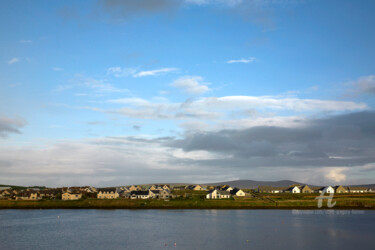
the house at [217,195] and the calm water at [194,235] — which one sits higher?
the house at [217,195]

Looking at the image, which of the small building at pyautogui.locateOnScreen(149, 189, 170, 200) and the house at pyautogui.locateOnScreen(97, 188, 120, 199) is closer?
the small building at pyautogui.locateOnScreen(149, 189, 170, 200)

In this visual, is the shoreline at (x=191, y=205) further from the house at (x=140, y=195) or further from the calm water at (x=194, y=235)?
the calm water at (x=194, y=235)

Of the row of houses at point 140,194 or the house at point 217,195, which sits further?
the row of houses at point 140,194

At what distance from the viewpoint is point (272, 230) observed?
200 ft

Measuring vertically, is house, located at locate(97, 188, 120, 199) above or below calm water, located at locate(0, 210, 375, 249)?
above

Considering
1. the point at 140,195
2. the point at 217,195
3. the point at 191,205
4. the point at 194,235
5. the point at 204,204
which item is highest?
the point at 217,195

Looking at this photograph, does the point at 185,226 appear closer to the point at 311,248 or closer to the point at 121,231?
the point at 121,231

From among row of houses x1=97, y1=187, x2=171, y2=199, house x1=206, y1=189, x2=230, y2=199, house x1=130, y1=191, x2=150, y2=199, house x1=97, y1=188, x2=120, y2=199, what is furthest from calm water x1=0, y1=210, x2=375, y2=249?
house x1=97, y1=188, x2=120, y2=199

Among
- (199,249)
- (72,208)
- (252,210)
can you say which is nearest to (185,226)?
(199,249)

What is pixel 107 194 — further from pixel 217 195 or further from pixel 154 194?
pixel 217 195

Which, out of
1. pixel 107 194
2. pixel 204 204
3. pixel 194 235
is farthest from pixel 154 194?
pixel 194 235

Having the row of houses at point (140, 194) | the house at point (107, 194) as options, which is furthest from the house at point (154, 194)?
the house at point (107, 194)

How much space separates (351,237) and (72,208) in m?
91.1

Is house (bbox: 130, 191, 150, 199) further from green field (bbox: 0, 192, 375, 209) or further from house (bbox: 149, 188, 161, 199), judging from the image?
green field (bbox: 0, 192, 375, 209)
